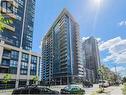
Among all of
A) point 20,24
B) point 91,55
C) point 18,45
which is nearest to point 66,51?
point 20,24

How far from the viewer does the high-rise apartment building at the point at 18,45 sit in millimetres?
55594

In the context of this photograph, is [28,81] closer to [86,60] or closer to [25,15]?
[25,15]

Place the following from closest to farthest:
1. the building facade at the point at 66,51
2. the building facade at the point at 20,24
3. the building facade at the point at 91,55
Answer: the building facade at the point at 20,24 < the building facade at the point at 66,51 < the building facade at the point at 91,55

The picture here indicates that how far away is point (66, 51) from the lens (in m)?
112

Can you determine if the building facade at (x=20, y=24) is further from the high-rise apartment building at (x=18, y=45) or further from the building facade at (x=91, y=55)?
the building facade at (x=91, y=55)

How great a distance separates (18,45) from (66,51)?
4764 cm

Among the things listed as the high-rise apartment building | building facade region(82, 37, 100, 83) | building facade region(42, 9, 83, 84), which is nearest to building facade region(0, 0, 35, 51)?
the high-rise apartment building

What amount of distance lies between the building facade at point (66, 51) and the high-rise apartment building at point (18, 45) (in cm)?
3851

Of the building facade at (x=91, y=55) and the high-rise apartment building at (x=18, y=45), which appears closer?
the high-rise apartment building at (x=18, y=45)

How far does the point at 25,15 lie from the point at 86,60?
405 ft

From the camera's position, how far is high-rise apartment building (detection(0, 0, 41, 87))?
182 feet

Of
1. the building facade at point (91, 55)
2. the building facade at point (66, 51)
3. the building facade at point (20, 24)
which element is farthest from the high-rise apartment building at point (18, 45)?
the building facade at point (91, 55)

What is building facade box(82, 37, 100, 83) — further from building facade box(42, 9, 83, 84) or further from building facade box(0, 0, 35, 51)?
Result: building facade box(0, 0, 35, 51)

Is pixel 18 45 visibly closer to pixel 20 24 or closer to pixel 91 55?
pixel 20 24
